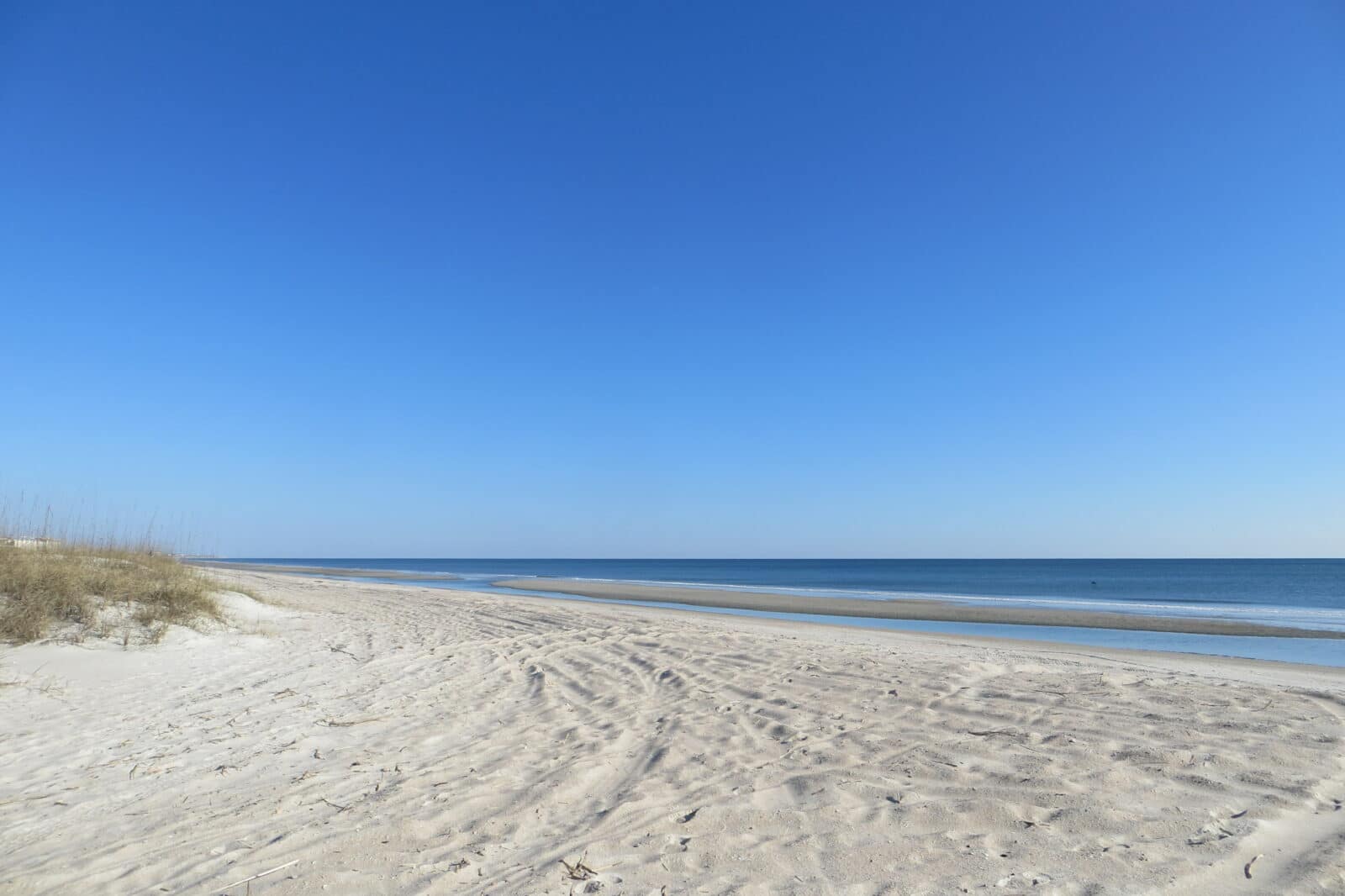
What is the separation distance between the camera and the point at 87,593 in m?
9.82

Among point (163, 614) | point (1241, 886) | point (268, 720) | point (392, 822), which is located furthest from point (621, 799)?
point (163, 614)

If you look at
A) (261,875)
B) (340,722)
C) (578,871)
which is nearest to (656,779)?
(578,871)

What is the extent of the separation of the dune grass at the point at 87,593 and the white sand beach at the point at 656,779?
0.64m

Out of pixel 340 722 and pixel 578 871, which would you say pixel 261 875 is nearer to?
pixel 578 871

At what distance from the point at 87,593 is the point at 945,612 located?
2386cm

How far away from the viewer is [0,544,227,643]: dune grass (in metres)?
8.73

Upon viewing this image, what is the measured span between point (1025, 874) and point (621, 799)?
2.45m

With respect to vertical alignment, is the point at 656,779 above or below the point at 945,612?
A: above

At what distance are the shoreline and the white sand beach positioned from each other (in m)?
11.9

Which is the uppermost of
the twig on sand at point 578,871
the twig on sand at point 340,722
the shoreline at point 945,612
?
the twig on sand at point 578,871

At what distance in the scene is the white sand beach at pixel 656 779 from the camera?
366 cm

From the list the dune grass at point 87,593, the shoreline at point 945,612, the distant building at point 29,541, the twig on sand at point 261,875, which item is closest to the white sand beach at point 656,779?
the twig on sand at point 261,875

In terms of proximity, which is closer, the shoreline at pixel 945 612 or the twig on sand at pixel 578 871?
the twig on sand at pixel 578 871

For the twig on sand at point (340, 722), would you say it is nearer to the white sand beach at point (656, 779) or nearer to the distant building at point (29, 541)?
the white sand beach at point (656, 779)
